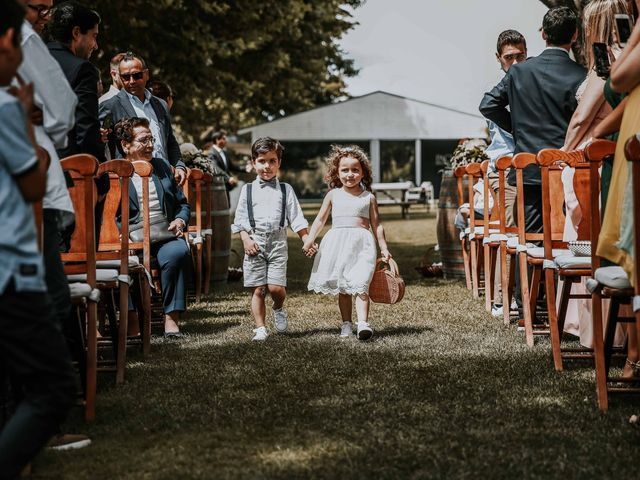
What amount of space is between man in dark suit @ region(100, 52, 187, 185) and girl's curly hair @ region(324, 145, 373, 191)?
1427mm

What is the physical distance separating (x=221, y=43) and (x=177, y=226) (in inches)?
589

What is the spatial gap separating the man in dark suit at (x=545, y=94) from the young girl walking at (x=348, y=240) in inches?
48.6

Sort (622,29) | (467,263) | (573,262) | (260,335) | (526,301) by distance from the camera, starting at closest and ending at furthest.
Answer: (622,29) < (573,262) < (526,301) < (260,335) < (467,263)

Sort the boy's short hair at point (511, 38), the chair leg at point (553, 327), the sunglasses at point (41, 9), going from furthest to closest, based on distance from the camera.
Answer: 1. the boy's short hair at point (511, 38)
2. the chair leg at point (553, 327)
3. the sunglasses at point (41, 9)

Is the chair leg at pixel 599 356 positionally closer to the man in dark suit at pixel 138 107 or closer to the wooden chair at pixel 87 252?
the wooden chair at pixel 87 252

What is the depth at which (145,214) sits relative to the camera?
768cm

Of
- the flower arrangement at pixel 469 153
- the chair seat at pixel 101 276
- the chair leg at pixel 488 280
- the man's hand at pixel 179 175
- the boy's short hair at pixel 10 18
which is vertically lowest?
the chair leg at pixel 488 280

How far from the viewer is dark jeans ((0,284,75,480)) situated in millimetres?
3512

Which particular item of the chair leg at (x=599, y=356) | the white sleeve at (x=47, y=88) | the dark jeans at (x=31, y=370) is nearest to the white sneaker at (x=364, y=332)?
the chair leg at (x=599, y=356)

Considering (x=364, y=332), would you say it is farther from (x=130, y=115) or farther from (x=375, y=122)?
(x=375, y=122)

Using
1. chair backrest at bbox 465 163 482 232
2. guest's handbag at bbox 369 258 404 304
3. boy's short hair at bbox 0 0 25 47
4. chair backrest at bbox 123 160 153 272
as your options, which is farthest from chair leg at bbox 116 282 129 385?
chair backrest at bbox 465 163 482 232

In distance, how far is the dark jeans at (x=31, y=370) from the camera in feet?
11.5

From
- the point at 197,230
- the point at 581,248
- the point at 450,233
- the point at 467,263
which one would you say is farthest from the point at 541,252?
the point at 450,233

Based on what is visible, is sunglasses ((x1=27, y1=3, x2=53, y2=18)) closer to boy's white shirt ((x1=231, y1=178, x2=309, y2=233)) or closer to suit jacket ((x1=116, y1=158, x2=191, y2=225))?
suit jacket ((x1=116, y1=158, x2=191, y2=225))
